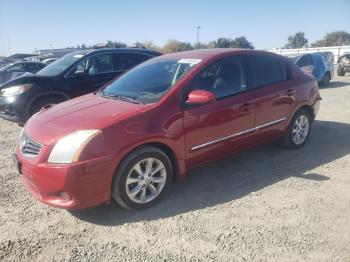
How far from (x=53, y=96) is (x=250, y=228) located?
210 inches

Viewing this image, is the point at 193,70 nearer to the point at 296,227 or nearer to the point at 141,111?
the point at 141,111

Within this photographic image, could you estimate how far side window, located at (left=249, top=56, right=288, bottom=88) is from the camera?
464 centimetres

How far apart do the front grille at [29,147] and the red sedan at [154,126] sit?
0.01 metres

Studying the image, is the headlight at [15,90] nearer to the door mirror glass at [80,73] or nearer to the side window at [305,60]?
the door mirror glass at [80,73]

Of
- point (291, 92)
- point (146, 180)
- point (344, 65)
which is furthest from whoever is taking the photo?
point (344, 65)

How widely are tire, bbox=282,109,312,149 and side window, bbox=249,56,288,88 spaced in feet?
2.23

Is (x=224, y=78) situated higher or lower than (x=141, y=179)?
higher

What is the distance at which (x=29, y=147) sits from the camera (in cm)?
349

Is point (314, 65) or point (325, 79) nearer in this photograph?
point (314, 65)

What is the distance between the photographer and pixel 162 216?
3.54 meters

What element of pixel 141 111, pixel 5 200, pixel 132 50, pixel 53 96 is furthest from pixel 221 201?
pixel 132 50

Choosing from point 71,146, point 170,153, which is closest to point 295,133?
point 170,153

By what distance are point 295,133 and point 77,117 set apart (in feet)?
11.3

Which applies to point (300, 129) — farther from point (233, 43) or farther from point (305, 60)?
point (233, 43)
